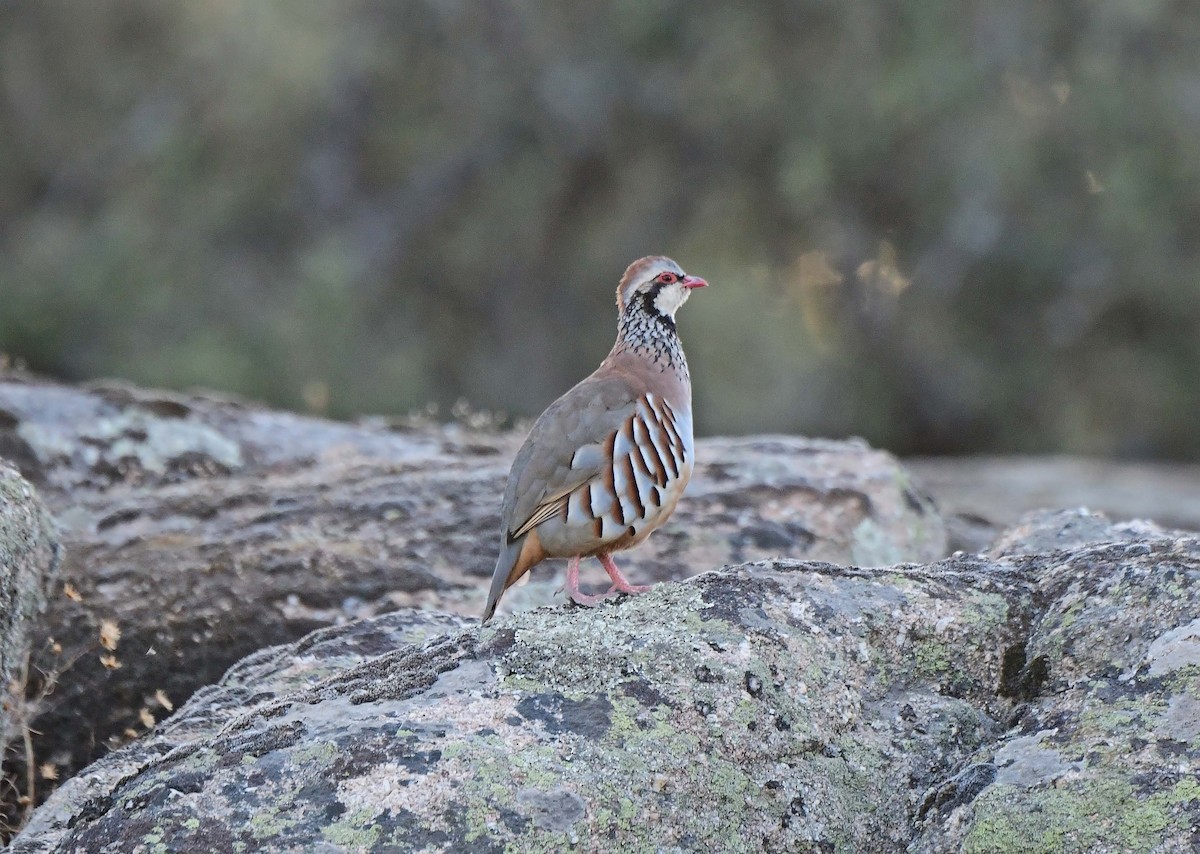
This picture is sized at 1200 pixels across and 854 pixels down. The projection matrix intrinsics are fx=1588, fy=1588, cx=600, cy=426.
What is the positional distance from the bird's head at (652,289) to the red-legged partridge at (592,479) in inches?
21.3

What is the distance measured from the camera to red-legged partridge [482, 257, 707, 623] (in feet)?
15.5

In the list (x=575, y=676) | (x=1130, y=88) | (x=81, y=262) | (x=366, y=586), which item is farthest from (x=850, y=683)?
(x=1130, y=88)

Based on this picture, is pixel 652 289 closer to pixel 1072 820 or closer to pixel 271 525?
pixel 271 525

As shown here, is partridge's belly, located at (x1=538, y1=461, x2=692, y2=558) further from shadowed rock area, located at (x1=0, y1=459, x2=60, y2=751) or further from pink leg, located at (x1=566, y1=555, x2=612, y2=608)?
shadowed rock area, located at (x1=0, y1=459, x2=60, y2=751)

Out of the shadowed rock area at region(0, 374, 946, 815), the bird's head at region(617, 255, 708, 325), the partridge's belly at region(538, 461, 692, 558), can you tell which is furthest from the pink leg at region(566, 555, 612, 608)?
the bird's head at region(617, 255, 708, 325)

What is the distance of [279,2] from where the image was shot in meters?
23.4

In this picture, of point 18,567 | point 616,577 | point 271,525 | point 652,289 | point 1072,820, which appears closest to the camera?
point 1072,820

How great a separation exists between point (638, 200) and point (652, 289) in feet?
59.3

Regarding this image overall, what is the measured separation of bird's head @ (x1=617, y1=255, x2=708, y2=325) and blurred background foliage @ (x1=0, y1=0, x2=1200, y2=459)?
13430mm

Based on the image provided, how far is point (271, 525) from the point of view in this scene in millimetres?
6133

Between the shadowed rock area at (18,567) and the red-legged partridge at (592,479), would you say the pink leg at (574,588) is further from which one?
the shadowed rock area at (18,567)

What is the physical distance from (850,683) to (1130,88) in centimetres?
1908

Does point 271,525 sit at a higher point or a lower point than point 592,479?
higher

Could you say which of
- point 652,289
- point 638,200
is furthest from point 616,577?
point 638,200
